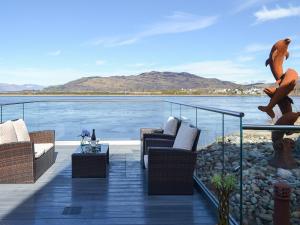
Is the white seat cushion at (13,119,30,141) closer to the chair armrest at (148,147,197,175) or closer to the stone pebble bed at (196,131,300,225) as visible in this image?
the chair armrest at (148,147,197,175)

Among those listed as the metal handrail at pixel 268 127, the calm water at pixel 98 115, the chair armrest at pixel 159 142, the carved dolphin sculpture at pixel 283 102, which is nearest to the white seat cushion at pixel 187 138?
the chair armrest at pixel 159 142

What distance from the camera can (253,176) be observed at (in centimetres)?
759

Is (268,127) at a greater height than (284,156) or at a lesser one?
greater

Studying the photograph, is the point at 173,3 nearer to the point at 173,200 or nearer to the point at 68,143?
the point at 68,143

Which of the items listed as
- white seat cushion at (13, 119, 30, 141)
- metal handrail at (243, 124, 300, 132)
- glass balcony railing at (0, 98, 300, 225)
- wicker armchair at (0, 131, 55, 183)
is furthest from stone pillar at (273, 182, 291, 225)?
white seat cushion at (13, 119, 30, 141)

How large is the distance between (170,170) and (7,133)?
2.24m

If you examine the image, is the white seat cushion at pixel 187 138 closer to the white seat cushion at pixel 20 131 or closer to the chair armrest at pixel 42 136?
the white seat cushion at pixel 20 131

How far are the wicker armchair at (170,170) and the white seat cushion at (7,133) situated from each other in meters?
1.99

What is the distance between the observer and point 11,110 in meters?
7.16

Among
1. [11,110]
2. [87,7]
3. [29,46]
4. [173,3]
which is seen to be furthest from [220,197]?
[29,46]

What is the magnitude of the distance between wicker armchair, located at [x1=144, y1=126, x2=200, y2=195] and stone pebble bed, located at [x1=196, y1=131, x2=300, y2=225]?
0.23 meters

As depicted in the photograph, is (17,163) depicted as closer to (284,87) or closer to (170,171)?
(170,171)

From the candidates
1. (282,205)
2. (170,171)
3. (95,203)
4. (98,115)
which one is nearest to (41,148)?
(95,203)

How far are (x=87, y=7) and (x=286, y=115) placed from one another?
1577 centimetres
